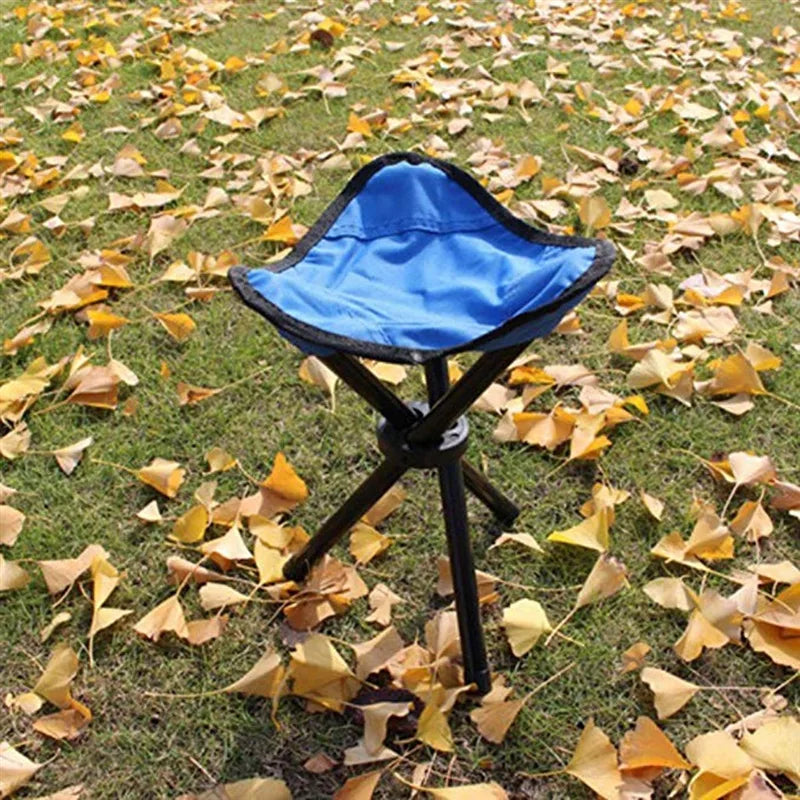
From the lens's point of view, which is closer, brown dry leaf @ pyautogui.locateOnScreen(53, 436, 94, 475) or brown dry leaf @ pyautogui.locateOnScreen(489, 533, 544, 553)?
brown dry leaf @ pyautogui.locateOnScreen(489, 533, 544, 553)

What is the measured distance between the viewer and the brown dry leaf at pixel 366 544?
1.89 metres

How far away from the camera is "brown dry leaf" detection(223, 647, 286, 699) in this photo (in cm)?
164

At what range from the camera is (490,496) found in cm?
189

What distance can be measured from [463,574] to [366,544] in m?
0.37

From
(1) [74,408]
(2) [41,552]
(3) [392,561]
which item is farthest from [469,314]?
(1) [74,408]

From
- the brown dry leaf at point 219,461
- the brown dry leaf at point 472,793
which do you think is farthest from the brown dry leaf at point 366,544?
the brown dry leaf at point 472,793

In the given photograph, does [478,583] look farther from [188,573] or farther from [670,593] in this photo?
[188,573]

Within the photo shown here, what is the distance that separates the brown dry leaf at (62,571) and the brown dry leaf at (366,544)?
21.6 inches

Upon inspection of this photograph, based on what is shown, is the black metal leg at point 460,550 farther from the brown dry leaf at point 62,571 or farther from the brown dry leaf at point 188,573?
the brown dry leaf at point 62,571

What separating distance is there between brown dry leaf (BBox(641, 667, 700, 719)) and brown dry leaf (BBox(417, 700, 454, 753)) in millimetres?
385

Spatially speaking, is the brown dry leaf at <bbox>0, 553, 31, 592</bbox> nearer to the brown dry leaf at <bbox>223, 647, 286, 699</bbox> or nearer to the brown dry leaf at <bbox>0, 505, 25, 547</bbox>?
the brown dry leaf at <bbox>0, 505, 25, 547</bbox>

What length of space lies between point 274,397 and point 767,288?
4.76 feet

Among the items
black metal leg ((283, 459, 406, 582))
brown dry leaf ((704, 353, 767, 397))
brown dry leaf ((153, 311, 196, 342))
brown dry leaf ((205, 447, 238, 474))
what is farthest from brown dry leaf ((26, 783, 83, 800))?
brown dry leaf ((704, 353, 767, 397))

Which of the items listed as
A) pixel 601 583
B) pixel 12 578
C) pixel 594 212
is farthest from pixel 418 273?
pixel 594 212
